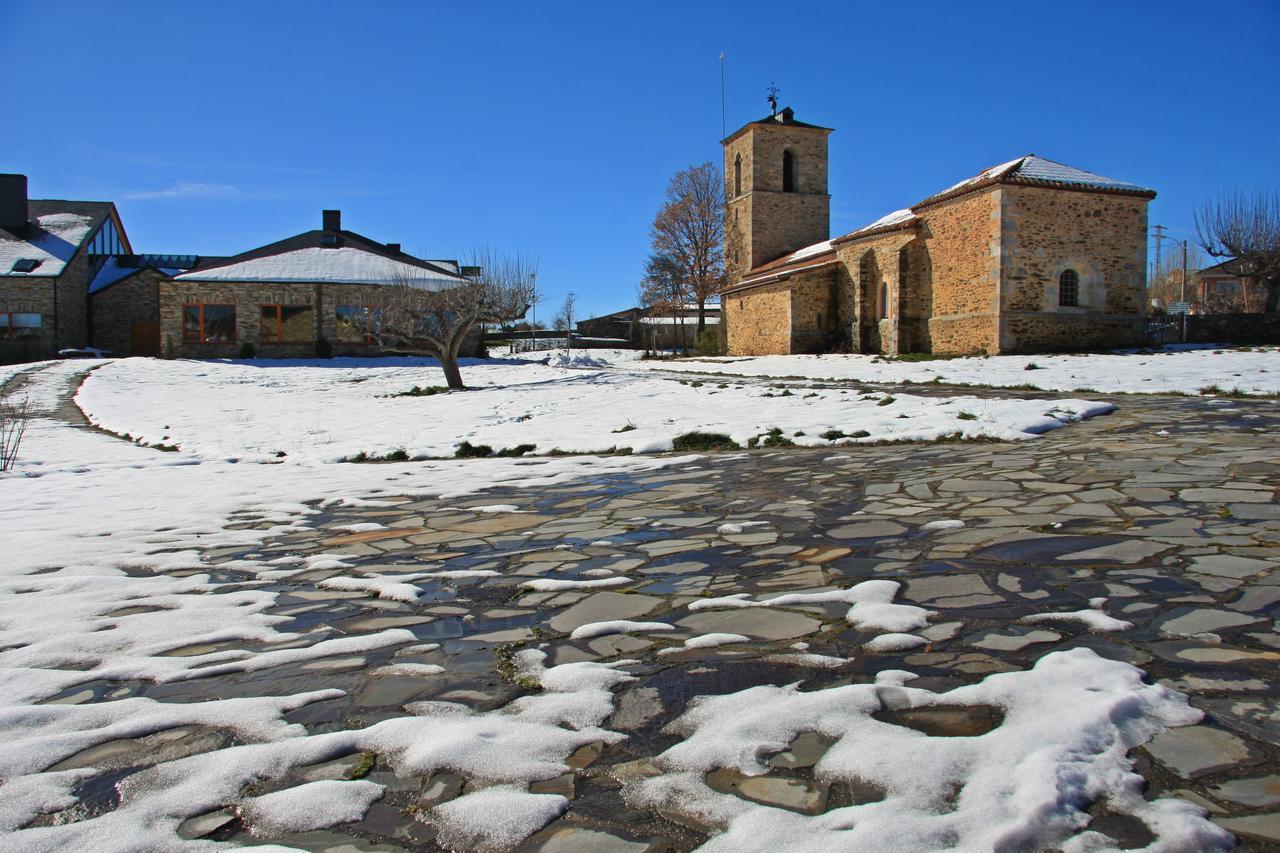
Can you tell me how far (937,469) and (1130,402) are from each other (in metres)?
5.41

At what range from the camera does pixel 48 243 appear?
1262 inches

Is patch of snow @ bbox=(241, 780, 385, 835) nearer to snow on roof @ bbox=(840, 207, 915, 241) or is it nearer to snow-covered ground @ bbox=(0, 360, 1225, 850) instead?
snow-covered ground @ bbox=(0, 360, 1225, 850)

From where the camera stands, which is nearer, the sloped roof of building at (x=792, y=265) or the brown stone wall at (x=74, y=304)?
the sloped roof of building at (x=792, y=265)

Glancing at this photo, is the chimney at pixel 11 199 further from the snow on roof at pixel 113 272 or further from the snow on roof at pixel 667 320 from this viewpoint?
the snow on roof at pixel 667 320

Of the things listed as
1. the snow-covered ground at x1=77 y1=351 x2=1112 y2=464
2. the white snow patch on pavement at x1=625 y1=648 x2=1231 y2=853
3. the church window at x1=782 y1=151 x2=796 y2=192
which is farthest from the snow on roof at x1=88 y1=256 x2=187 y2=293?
the white snow patch on pavement at x1=625 y1=648 x2=1231 y2=853

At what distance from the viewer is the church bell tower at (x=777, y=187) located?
32.8m

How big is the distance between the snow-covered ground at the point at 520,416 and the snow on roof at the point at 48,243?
50.5 feet

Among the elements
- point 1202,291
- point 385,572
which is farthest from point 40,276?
point 1202,291

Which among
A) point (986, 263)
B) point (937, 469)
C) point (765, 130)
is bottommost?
point (937, 469)

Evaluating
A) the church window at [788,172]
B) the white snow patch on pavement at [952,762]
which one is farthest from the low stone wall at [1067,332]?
the white snow patch on pavement at [952,762]

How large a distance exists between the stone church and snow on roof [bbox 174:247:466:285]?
12.8 m

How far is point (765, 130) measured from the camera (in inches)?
1283

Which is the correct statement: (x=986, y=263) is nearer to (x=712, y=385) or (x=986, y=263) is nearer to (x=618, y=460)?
(x=712, y=385)

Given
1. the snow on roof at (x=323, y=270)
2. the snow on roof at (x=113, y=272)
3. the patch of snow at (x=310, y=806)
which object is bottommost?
the patch of snow at (x=310, y=806)
